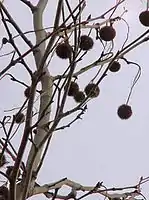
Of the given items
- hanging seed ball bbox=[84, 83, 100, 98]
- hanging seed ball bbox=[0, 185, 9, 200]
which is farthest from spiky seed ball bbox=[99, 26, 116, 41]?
hanging seed ball bbox=[0, 185, 9, 200]

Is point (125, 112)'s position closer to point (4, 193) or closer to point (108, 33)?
point (108, 33)

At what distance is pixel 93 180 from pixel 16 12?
0.46 m

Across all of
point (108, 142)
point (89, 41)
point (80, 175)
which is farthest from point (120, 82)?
point (89, 41)

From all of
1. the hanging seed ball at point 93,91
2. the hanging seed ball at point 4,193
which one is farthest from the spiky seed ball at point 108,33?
the hanging seed ball at point 4,193

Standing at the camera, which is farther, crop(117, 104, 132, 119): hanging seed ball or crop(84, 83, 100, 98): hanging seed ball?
crop(117, 104, 132, 119): hanging seed ball

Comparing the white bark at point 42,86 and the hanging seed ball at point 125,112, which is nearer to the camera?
the white bark at point 42,86

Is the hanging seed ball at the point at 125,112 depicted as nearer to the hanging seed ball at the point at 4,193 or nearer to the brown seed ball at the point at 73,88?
the brown seed ball at the point at 73,88

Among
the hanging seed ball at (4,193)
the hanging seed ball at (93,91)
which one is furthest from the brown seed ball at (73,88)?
the hanging seed ball at (4,193)

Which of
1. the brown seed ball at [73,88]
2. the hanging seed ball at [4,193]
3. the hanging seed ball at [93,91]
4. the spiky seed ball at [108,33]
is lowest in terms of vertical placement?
the hanging seed ball at [4,193]

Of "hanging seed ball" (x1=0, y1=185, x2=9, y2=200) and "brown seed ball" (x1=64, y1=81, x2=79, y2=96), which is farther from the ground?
"brown seed ball" (x1=64, y1=81, x2=79, y2=96)

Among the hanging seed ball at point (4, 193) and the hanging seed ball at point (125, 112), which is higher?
the hanging seed ball at point (125, 112)

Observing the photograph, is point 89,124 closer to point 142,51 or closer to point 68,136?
point 68,136

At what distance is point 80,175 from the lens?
1.25 meters

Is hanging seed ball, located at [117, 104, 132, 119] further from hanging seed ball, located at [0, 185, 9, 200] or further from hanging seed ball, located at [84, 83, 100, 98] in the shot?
hanging seed ball, located at [0, 185, 9, 200]
